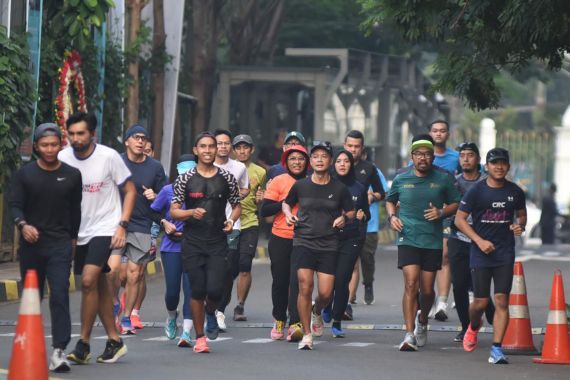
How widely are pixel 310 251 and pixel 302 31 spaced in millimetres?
25432

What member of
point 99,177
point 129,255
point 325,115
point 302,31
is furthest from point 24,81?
point 302,31

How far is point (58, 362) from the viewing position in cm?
1113

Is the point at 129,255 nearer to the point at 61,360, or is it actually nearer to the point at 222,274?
the point at 222,274

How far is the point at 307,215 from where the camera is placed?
1359cm

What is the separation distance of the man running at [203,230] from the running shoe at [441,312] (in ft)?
13.7

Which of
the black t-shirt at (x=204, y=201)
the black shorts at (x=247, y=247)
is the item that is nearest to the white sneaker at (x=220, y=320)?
the black shorts at (x=247, y=247)

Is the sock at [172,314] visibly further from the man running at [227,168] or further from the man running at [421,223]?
the man running at [421,223]

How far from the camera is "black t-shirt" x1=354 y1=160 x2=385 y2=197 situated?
16062mm

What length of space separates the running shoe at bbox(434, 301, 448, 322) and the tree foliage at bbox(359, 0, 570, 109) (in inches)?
85.1

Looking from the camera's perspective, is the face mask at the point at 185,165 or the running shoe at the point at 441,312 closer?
the face mask at the point at 185,165

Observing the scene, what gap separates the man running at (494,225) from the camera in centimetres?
1287

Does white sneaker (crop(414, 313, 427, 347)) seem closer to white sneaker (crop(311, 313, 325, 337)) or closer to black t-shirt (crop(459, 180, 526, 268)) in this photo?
white sneaker (crop(311, 313, 325, 337))

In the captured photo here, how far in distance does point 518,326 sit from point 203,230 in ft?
8.69

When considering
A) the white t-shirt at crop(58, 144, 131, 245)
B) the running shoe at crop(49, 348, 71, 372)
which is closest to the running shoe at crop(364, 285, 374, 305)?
the white t-shirt at crop(58, 144, 131, 245)
